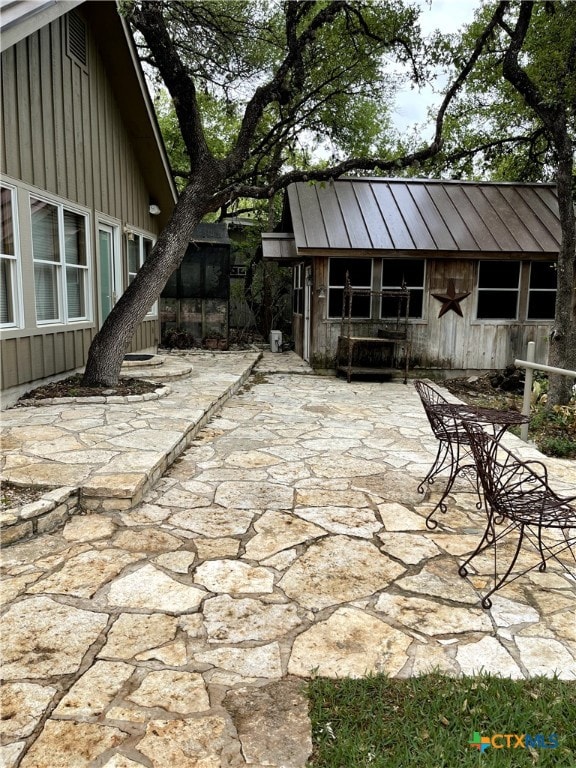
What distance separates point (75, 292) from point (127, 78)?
362 cm

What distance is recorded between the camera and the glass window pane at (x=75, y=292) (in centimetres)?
811

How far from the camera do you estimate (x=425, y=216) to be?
1105 cm

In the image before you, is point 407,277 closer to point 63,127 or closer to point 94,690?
point 63,127

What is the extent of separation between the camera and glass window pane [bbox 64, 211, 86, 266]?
792cm

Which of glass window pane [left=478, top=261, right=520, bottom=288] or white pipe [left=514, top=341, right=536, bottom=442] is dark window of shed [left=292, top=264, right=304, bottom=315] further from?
white pipe [left=514, top=341, right=536, bottom=442]

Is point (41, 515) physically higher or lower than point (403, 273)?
lower

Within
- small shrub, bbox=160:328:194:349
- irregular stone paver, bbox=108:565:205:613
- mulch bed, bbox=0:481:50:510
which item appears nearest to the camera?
irregular stone paver, bbox=108:565:205:613

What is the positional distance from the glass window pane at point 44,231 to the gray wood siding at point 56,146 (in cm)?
24

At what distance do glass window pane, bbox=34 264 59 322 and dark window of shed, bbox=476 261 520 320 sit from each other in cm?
777

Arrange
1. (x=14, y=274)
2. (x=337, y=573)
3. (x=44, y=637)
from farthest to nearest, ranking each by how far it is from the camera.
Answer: (x=14, y=274), (x=337, y=573), (x=44, y=637)

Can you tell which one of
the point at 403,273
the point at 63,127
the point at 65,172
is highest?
the point at 63,127

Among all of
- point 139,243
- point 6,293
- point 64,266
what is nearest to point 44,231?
point 64,266

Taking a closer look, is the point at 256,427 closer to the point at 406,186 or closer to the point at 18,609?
the point at 18,609

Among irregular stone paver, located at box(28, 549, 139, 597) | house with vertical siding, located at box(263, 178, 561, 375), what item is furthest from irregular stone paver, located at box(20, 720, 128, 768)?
house with vertical siding, located at box(263, 178, 561, 375)
